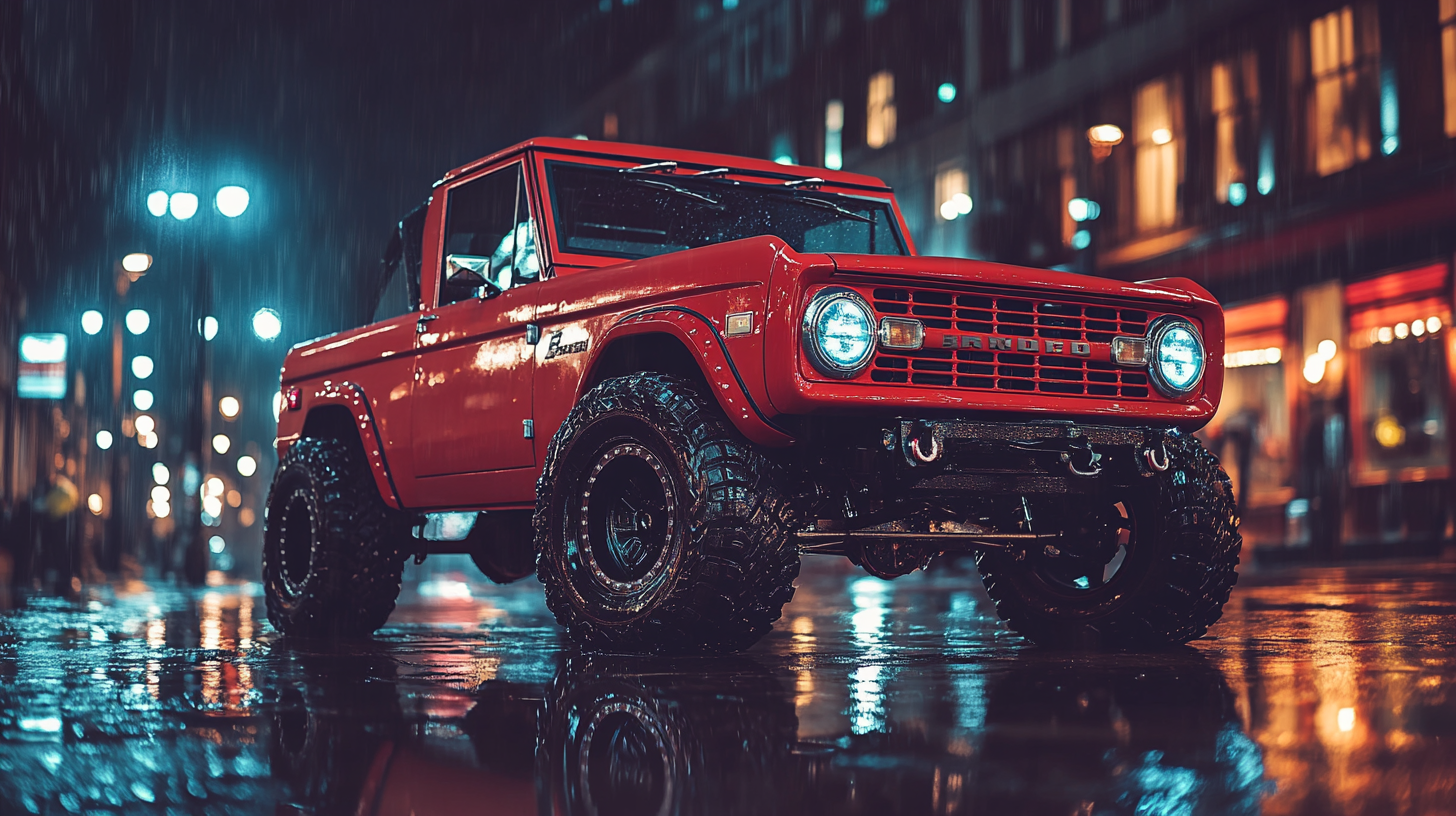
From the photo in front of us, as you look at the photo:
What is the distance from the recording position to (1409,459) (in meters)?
21.9

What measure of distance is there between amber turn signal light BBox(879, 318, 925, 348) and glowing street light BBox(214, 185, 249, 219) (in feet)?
60.2

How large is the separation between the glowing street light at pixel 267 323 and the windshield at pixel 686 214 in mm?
4914

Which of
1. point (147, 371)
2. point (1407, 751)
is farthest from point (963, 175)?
point (147, 371)

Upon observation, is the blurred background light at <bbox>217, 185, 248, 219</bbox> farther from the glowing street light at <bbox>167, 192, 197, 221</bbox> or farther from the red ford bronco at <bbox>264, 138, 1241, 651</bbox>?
the red ford bronco at <bbox>264, 138, 1241, 651</bbox>

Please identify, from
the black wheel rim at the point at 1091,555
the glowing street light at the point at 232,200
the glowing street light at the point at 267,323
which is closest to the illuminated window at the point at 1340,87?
the glowing street light at the point at 232,200

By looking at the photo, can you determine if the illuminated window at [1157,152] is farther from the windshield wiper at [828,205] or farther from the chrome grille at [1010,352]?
the chrome grille at [1010,352]

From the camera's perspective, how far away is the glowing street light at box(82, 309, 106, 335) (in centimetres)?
4994

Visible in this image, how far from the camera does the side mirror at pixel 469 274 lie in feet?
23.9

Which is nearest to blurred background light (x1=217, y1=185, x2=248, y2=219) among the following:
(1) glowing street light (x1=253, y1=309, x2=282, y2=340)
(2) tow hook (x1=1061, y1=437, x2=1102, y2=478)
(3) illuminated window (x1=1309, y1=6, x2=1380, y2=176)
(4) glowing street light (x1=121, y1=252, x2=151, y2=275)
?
(4) glowing street light (x1=121, y1=252, x2=151, y2=275)

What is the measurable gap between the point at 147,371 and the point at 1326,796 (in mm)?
74977

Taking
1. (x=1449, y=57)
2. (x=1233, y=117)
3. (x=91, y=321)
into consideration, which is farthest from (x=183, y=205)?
(x=91, y=321)

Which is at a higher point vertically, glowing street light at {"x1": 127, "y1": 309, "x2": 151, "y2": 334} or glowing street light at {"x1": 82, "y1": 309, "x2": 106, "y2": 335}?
glowing street light at {"x1": 82, "y1": 309, "x2": 106, "y2": 335}

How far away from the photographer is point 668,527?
241 inches

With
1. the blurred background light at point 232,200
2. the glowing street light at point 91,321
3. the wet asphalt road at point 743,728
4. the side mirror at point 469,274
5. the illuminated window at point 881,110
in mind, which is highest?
the illuminated window at point 881,110
